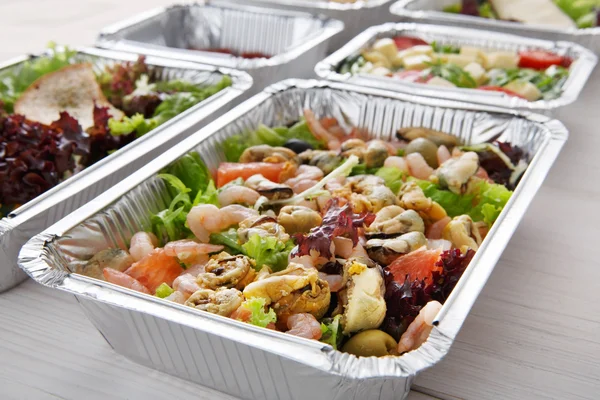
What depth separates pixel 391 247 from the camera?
1.26 m

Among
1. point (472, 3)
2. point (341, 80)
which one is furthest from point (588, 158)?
point (472, 3)

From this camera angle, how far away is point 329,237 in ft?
3.93

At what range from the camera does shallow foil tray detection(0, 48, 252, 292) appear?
4.34 ft

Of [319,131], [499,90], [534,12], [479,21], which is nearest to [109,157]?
[319,131]

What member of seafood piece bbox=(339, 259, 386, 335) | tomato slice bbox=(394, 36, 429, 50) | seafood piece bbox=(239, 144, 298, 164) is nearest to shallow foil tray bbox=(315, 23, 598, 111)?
tomato slice bbox=(394, 36, 429, 50)

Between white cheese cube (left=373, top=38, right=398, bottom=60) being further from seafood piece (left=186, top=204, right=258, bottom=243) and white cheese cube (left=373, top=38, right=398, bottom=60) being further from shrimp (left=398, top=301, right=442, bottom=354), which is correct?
shrimp (left=398, top=301, right=442, bottom=354)

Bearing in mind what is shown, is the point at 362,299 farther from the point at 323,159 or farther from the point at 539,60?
the point at 539,60

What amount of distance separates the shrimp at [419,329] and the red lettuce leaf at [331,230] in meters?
0.21

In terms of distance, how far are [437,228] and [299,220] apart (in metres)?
0.31

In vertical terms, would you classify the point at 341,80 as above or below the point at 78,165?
Answer: above

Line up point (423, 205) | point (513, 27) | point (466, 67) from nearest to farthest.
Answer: point (423, 205)
point (466, 67)
point (513, 27)

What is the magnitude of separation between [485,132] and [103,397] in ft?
3.86

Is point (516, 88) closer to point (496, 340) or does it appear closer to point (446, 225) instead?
point (446, 225)

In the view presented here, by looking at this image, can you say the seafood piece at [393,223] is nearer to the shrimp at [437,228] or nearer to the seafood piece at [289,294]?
the shrimp at [437,228]
